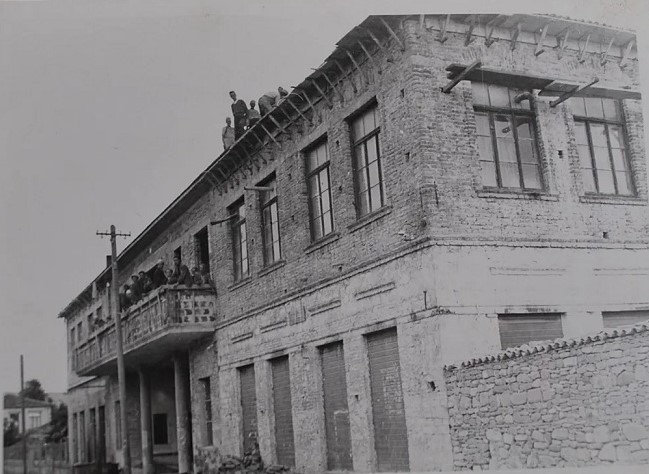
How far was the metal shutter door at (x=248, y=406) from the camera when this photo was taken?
1728 centimetres

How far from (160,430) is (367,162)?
53.8 feet

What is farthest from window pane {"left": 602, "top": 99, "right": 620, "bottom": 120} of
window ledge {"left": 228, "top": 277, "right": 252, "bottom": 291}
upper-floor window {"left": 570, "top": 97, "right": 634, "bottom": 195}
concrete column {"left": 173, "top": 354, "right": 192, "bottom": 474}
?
concrete column {"left": 173, "top": 354, "right": 192, "bottom": 474}

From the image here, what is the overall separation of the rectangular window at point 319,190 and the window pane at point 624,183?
483 cm

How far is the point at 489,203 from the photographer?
11766 mm

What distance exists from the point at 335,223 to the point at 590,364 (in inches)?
238

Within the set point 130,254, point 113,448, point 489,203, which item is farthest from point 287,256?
point 113,448

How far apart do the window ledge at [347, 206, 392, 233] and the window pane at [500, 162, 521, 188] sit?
1.76 m

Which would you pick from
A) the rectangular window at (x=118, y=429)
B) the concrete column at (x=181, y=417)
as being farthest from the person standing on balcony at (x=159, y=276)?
the rectangular window at (x=118, y=429)

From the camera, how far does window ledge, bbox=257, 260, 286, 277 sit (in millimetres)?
16047

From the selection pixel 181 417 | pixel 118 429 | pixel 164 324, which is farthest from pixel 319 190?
pixel 118 429

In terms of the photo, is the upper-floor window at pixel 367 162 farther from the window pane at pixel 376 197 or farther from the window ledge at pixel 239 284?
the window ledge at pixel 239 284

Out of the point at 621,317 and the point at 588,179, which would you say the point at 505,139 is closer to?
the point at 588,179

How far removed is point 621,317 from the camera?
11812mm

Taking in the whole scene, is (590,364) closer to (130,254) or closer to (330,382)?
(330,382)
